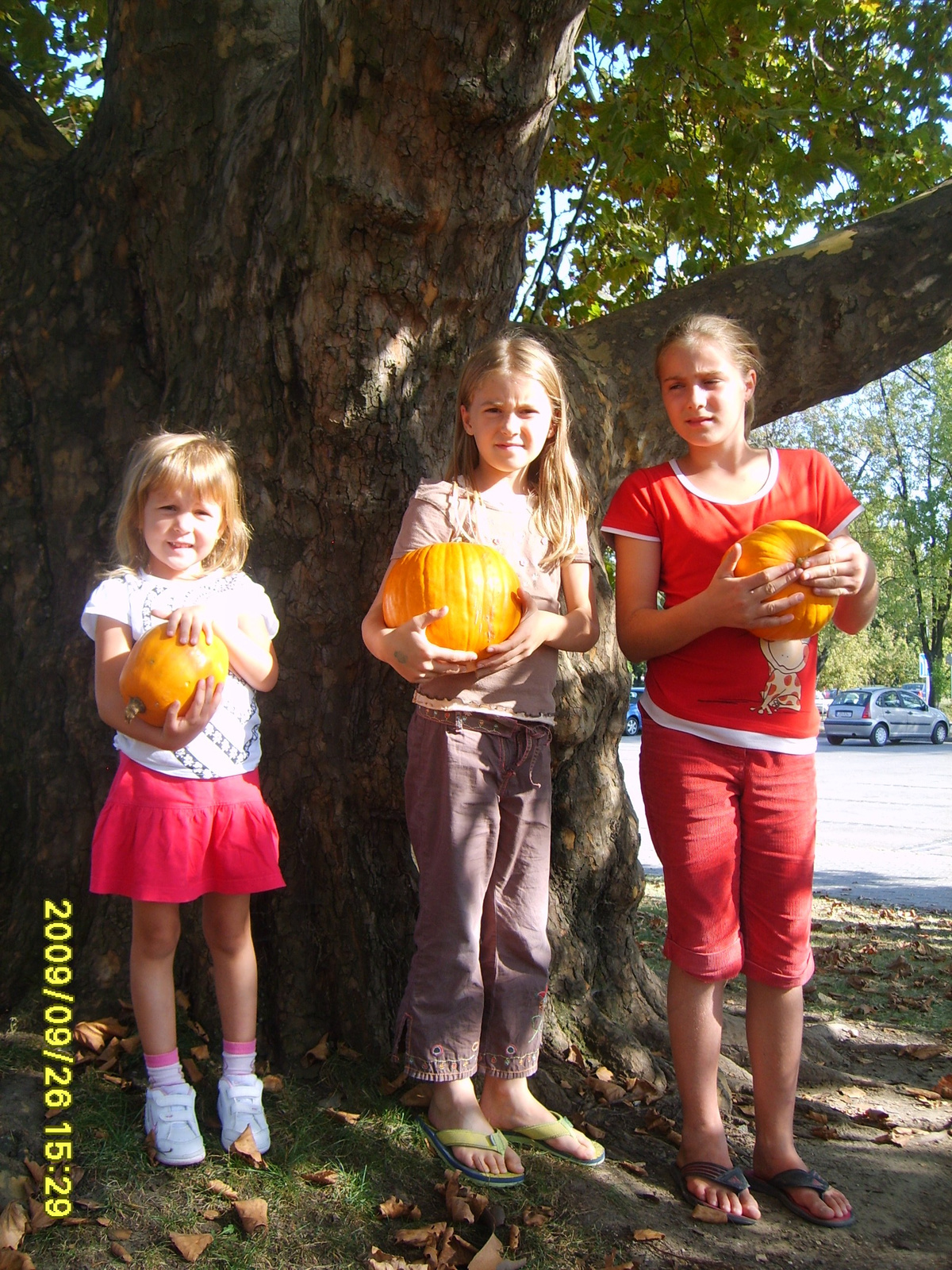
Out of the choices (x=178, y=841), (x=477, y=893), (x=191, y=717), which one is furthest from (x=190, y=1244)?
(x=191, y=717)

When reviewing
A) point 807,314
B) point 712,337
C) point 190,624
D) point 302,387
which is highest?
point 807,314

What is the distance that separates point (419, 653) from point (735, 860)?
108cm

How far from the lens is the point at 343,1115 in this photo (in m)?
3.07

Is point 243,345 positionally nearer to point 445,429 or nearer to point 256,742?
point 445,429

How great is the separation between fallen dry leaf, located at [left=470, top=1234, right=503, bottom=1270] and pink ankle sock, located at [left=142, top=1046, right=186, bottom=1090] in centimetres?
Result: 93

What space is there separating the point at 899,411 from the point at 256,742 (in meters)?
40.5

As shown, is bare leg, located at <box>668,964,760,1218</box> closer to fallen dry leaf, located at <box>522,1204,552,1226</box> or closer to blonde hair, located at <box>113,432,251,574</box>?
fallen dry leaf, located at <box>522,1204,552,1226</box>

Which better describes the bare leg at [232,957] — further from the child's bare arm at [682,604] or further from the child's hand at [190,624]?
the child's bare arm at [682,604]

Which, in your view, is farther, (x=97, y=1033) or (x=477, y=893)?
(x=97, y=1033)

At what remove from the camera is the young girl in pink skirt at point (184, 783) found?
2814 millimetres

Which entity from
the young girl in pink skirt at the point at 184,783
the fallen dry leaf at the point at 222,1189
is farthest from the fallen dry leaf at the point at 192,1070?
the fallen dry leaf at the point at 222,1189

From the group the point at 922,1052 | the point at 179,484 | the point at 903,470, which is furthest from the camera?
the point at 903,470

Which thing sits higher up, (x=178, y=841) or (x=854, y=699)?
(x=178, y=841)

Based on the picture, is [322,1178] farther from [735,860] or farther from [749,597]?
[749,597]
